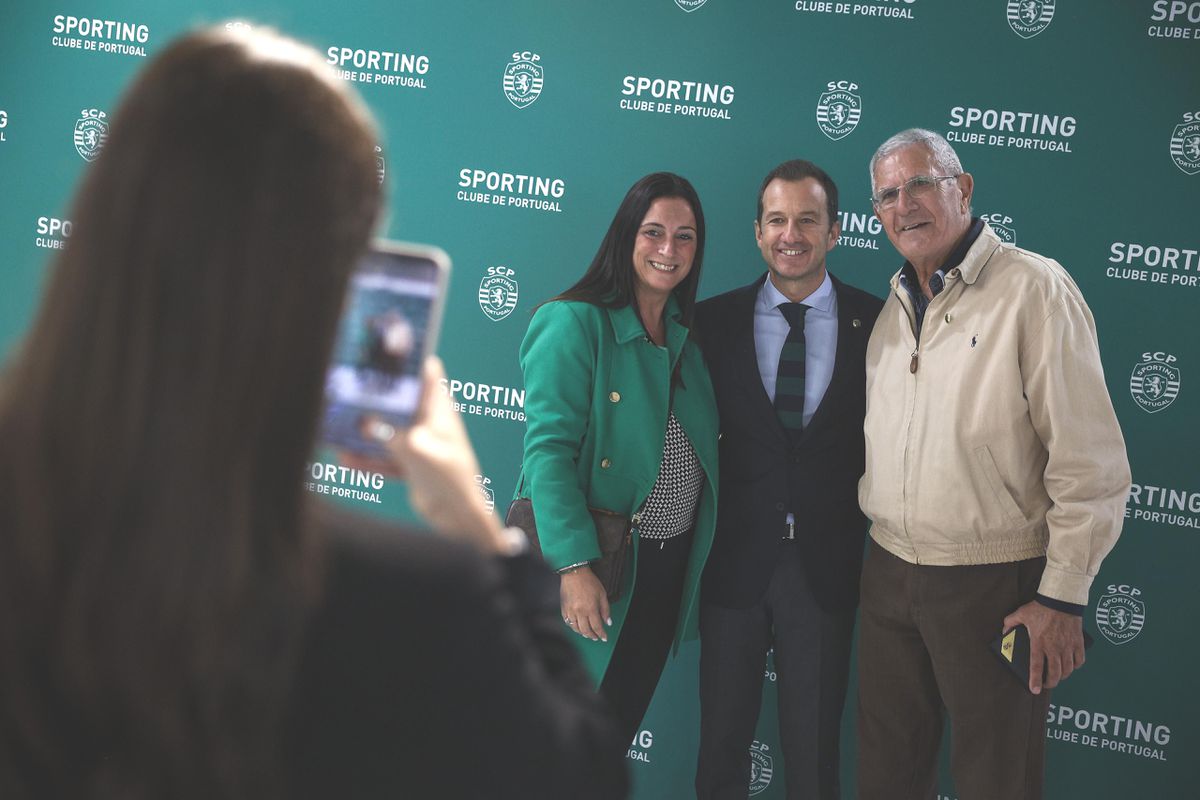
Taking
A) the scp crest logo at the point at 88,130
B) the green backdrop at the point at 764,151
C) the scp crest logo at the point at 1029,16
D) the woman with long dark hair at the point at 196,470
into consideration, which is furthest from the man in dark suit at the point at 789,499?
the scp crest logo at the point at 88,130

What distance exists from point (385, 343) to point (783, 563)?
6.16 ft

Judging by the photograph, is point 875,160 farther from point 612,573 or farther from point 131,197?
point 131,197

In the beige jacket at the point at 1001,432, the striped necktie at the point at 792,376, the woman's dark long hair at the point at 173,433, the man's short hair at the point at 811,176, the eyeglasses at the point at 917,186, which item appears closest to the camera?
the woman's dark long hair at the point at 173,433

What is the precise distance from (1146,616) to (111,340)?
307 centimetres

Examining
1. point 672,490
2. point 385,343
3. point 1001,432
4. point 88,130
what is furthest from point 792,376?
point 88,130

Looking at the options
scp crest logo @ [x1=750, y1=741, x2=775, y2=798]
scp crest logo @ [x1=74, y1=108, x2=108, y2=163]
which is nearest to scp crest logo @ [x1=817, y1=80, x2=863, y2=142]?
scp crest logo @ [x1=750, y1=741, x2=775, y2=798]

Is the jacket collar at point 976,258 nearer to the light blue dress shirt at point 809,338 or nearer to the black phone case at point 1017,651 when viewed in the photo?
the light blue dress shirt at point 809,338

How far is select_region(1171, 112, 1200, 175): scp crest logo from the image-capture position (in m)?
2.78

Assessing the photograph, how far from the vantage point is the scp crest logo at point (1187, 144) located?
2.78 m

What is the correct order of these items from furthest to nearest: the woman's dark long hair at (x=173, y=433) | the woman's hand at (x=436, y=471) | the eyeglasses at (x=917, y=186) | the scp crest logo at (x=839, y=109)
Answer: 1. the scp crest logo at (x=839, y=109)
2. the eyeglasses at (x=917, y=186)
3. the woman's hand at (x=436, y=471)
4. the woman's dark long hair at (x=173, y=433)

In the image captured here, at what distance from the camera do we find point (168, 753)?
0.67 metres

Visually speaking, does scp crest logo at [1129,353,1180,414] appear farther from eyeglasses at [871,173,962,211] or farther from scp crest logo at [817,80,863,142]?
scp crest logo at [817,80,863,142]

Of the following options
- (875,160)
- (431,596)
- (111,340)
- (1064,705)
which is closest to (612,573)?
(875,160)

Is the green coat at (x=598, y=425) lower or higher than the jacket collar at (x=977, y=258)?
lower
